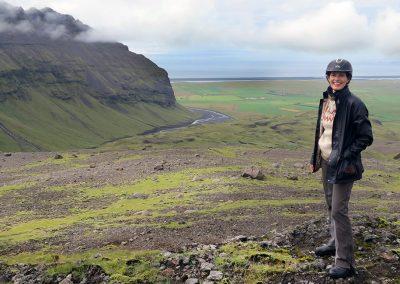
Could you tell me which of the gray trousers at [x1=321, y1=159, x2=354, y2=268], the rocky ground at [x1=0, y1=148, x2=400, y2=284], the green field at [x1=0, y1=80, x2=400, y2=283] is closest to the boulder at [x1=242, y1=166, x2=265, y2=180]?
the rocky ground at [x1=0, y1=148, x2=400, y2=284]

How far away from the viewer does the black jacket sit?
11805mm

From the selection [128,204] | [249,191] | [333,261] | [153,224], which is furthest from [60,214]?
[333,261]

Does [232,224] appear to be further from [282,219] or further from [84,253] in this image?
[84,253]

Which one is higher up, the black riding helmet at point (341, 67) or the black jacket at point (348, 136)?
the black riding helmet at point (341, 67)

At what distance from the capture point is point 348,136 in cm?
1200

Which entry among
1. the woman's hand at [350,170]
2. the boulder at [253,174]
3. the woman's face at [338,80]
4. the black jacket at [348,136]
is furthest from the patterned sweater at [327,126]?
the boulder at [253,174]

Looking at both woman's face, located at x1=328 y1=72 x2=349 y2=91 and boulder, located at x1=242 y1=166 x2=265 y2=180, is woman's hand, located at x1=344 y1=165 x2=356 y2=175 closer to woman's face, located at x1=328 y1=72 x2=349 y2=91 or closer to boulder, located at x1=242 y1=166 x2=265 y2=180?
woman's face, located at x1=328 y1=72 x2=349 y2=91

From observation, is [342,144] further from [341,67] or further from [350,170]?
[341,67]

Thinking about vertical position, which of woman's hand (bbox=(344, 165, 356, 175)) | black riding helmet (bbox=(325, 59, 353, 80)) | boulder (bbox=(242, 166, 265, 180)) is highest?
black riding helmet (bbox=(325, 59, 353, 80))

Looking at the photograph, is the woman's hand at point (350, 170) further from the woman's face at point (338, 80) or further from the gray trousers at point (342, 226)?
the woman's face at point (338, 80)

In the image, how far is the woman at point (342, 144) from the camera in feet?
38.9

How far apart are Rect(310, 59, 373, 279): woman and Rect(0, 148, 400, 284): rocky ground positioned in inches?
38.2

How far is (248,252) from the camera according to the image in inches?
589

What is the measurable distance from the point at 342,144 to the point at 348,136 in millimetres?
250
